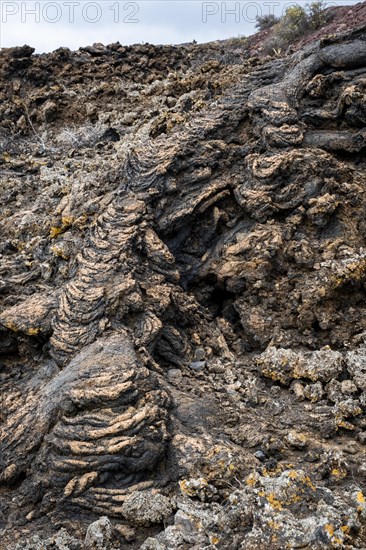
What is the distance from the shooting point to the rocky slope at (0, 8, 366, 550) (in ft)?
16.5

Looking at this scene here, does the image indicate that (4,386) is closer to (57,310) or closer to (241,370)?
(57,310)

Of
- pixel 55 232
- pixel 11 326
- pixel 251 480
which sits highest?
pixel 55 232

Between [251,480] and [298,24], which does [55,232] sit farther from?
[298,24]

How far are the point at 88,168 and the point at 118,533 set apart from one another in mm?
8436

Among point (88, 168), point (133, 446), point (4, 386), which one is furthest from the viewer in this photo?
point (88, 168)

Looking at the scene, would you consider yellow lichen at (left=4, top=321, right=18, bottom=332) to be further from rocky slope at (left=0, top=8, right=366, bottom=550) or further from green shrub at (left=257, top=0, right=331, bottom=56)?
green shrub at (left=257, top=0, right=331, bottom=56)

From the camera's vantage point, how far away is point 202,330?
7852mm

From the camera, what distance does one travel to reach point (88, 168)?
38.0 ft

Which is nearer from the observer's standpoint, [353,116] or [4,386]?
[4,386]

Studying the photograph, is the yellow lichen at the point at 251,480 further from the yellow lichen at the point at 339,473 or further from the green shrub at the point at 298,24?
the green shrub at the point at 298,24

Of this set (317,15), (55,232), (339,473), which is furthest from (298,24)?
(339,473)

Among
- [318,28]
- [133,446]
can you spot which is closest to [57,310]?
[133,446]

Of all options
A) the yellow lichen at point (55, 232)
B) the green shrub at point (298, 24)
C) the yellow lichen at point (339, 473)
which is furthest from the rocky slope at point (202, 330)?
the green shrub at point (298, 24)

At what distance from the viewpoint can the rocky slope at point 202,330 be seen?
5043 mm
